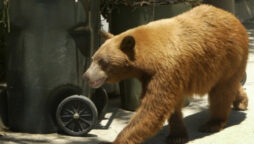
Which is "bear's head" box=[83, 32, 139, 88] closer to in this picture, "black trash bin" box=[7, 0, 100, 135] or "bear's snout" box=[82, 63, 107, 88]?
"bear's snout" box=[82, 63, 107, 88]

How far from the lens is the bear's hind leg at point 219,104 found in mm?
5613

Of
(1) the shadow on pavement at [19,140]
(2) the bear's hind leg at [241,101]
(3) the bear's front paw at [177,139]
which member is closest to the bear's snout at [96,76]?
(1) the shadow on pavement at [19,140]

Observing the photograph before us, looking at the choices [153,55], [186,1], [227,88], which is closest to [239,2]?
[186,1]

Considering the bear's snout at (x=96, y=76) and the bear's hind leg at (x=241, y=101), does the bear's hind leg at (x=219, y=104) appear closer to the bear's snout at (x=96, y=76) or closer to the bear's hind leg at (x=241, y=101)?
the bear's hind leg at (x=241, y=101)

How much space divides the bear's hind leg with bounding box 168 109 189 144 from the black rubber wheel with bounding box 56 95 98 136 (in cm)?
79

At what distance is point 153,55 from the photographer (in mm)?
4828

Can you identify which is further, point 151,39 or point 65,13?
point 65,13

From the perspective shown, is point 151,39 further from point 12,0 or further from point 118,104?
point 118,104

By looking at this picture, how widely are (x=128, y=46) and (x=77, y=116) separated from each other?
1.09m

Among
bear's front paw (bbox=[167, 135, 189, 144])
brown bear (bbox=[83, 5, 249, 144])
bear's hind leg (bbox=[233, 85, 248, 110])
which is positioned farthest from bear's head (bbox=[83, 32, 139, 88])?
bear's hind leg (bbox=[233, 85, 248, 110])

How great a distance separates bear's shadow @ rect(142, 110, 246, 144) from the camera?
5527mm

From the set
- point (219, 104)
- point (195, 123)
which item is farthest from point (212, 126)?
point (195, 123)

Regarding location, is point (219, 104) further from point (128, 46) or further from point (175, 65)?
point (128, 46)

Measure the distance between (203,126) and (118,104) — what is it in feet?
4.76
